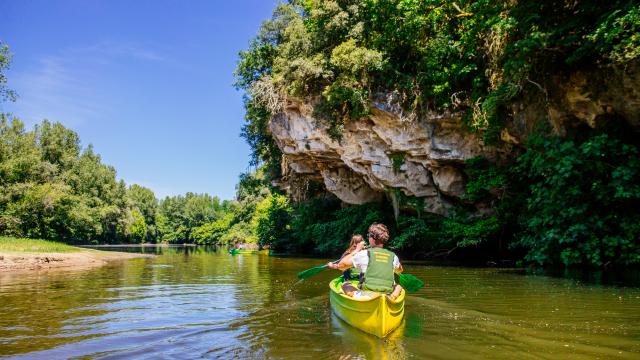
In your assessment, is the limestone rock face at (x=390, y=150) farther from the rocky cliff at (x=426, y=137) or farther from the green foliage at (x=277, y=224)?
the green foliage at (x=277, y=224)

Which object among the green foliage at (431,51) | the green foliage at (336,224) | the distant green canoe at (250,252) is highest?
the green foliage at (431,51)

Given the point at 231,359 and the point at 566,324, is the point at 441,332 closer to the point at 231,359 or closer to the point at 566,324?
the point at 566,324

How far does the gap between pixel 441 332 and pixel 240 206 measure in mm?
71333

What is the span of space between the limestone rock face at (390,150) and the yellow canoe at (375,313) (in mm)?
13222

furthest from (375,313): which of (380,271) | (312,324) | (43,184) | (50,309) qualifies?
(43,184)

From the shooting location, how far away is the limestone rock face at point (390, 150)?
18.7 metres

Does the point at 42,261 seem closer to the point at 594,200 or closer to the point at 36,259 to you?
the point at 36,259

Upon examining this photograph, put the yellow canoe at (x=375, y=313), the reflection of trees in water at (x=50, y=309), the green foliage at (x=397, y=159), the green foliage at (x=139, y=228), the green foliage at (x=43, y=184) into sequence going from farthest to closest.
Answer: the green foliage at (x=139, y=228) < the green foliage at (x=43, y=184) < the green foliage at (x=397, y=159) < the reflection of trees in water at (x=50, y=309) < the yellow canoe at (x=375, y=313)

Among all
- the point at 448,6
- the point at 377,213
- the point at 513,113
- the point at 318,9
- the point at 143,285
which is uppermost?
the point at 318,9

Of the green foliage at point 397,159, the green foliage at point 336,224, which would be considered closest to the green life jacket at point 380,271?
the green foliage at point 397,159

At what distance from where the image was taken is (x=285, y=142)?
84.9 feet

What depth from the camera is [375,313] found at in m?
5.51

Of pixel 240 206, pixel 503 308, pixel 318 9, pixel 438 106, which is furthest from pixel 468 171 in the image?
pixel 240 206

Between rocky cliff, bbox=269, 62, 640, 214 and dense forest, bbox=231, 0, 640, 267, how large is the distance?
34 centimetres
